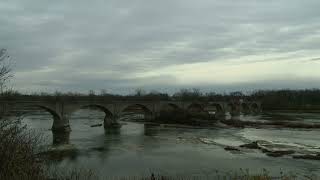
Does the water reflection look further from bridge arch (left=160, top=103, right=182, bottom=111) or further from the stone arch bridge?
bridge arch (left=160, top=103, right=182, bottom=111)

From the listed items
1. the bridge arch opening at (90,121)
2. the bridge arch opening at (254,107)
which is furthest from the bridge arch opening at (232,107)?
the bridge arch opening at (90,121)

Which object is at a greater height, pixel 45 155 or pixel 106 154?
pixel 45 155

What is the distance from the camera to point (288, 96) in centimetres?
16500

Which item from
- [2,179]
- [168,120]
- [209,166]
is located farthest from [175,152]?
[168,120]

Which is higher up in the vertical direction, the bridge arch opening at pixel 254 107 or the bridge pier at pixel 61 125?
the bridge arch opening at pixel 254 107

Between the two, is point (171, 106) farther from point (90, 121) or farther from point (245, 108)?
point (245, 108)

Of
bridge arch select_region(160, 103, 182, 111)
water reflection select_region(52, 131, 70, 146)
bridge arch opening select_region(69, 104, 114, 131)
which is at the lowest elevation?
water reflection select_region(52, 131, 70, 146)

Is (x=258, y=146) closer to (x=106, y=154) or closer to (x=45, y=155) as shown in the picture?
(x=106, y=154)

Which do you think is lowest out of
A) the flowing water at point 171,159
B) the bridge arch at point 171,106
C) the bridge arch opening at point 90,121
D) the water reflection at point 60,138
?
the flowing water at point 171,159

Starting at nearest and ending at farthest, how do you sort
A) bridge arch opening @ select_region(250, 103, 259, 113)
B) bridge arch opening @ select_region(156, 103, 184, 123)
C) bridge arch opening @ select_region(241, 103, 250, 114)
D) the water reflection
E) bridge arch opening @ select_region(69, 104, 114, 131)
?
1. the water reflection
2. bridge arch opening @ select_region(69, 104, 114, 131)
3. bridge arch opening @ select_region(156, 103, 184, 123)
4. bridge arch opening @ select_region(241, 103, 250, 114)
5. bridge arch opening @ select_region(250, 103, 259, 113)

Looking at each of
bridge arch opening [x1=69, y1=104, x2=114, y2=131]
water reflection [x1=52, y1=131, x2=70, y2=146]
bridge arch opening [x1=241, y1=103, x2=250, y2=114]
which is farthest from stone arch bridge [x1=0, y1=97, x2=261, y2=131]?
bridge arch opening [x1=241, y1=103, x2=250, y2=114]

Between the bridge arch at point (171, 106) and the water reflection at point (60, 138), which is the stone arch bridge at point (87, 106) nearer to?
the bridge arch at point (171, 106)

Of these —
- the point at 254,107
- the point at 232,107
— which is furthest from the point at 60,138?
the point at 254,107

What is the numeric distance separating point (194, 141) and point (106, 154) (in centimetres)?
1274
